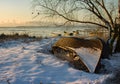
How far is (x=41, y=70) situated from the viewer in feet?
31.5

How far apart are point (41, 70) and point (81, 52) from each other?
217 cm

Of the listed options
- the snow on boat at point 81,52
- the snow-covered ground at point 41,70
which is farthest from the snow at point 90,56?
the snow-covered ground at point 41,70

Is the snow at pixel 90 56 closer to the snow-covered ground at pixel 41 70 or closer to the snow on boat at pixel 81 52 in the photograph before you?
the snow on boat at pixel 81 52

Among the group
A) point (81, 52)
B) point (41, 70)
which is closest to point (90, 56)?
point (81, 52)

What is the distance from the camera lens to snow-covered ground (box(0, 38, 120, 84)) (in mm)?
8719

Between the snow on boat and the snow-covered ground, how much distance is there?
1.33 ft

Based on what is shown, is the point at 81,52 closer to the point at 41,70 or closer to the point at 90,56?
the point at 90,56

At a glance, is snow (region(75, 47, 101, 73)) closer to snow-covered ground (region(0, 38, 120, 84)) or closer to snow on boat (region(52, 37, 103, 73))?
snow on boat (region(52, 37, 103, 73))

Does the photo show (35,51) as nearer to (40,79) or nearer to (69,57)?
(69,57)

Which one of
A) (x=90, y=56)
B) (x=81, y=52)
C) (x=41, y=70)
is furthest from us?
(x=81, y=52)

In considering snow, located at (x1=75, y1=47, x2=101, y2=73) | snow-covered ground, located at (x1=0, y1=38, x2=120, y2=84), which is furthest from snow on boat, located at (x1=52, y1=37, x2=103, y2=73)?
snow-covered ground, located at (x1=0, y1=38, x2=120, y2=84)

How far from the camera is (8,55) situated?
37.7 ft

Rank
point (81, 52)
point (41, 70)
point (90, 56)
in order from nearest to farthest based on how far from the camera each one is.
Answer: point (41, 70) < point (90, 56) < point (81, 52)

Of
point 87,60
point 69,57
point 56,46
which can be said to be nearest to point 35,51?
point 56,46
